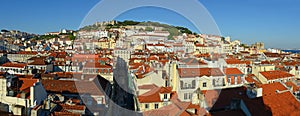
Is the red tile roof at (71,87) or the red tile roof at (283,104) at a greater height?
the red tile roof at (71,87)

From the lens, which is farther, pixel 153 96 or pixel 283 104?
pixel 153 96

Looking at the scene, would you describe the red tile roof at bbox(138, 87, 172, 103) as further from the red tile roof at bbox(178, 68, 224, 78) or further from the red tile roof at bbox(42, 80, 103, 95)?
the red tile roof at bbox(42, 80, 103, 95)

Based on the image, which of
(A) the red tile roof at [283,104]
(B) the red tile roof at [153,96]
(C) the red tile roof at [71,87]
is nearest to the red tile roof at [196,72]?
(B) the red tile roof at [153,96]

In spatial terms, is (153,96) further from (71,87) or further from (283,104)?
(283,104)

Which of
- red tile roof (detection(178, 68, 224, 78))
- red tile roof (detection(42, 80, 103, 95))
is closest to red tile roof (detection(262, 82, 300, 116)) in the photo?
red tile roof (detection(178, 68, 224, 78))

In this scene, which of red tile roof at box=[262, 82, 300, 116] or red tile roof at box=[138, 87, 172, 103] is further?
red tile roof at box=[138, 87, 172, 103]

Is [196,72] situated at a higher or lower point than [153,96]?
higher

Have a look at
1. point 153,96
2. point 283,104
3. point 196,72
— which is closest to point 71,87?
point 153,96

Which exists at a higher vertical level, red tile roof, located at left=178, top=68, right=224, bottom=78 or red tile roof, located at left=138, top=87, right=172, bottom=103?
red tile roof, located at left=178, top=68, right=224, bottom=78

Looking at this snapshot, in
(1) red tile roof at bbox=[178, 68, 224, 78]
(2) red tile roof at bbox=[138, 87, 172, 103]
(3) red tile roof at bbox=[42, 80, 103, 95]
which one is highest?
(1) red tile roof at bbox=[178, 68, 224, 78]

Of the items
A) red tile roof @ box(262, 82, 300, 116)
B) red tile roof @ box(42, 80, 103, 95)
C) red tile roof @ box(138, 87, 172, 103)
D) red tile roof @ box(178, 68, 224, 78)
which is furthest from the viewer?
red tile roof @ box(178, 68, 224, 78)

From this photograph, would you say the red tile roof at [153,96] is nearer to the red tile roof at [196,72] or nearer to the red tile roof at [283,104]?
the red tile roof at [196,72]
